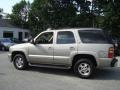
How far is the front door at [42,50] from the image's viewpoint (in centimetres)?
1050

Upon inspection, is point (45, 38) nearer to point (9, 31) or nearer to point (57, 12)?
point (57, 12)

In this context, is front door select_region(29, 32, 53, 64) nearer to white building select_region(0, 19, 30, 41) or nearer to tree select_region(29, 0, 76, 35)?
tree select_region(29, 0, 76, 35)

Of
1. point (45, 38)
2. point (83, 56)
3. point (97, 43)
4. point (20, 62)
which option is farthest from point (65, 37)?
point (20, 62)

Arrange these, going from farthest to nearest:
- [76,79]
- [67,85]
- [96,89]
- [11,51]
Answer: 1. [11,51]
2. [76,79]
3. [67,85]
4. [96,89]

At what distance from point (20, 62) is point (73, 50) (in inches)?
114

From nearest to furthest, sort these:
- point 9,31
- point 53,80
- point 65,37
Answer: point 53,80 < point 65,37 < point 9,31

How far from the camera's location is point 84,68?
983 cm

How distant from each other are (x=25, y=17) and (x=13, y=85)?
59507mm

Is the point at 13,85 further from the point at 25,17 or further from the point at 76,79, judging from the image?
the point at 25,17

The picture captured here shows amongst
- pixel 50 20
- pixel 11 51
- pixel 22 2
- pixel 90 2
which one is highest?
pixel 22 2

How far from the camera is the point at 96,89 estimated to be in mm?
7945

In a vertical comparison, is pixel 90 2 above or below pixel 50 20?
above

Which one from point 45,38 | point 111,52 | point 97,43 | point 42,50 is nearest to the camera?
point 111,52

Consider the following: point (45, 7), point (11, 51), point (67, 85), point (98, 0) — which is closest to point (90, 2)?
point (98, 0)
